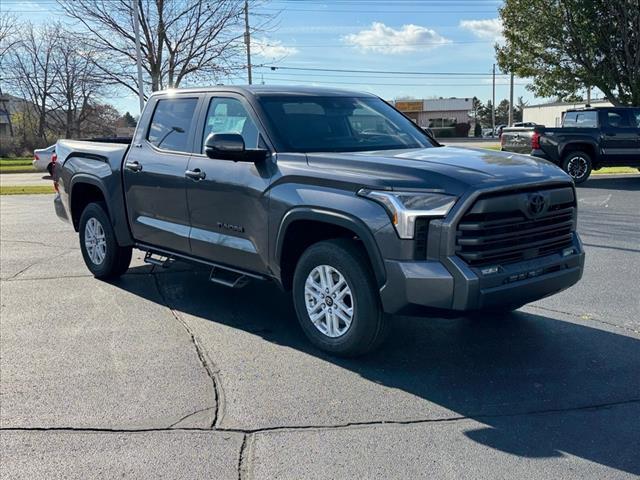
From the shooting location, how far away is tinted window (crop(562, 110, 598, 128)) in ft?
52.6

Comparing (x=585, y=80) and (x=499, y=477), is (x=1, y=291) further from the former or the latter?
(x=585, y=80)

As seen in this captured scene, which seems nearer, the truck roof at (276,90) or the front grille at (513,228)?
the front grille at (513,228)

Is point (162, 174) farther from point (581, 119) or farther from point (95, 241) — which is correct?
point (581, 119)

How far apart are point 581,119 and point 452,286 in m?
14.1

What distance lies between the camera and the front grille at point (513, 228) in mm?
4008

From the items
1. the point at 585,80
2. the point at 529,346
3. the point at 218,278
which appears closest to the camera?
the point at 529,346

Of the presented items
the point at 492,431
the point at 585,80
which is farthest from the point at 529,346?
the point at 585,80

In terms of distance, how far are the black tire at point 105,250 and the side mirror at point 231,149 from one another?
2333 millimetres

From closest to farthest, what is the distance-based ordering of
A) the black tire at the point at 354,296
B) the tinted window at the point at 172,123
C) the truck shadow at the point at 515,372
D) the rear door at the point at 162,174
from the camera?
the truck shadow at the point at 515,372
the black tire at the point at 354,296
the rear door at the point at 162,174
the tinted window at the point at 172,123

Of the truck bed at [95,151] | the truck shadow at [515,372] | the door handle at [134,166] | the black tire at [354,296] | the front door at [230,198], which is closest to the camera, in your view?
the truck shadow at [515,372]

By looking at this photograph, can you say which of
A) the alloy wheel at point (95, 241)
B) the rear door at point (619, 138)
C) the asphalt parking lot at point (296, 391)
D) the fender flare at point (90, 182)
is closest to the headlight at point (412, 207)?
the asphalt parking lot at point (296, 391)

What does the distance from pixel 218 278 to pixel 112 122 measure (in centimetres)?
5785

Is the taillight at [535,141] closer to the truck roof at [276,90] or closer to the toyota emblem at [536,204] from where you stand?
the truck roof at [276,90]

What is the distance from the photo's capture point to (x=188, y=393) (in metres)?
4.15
